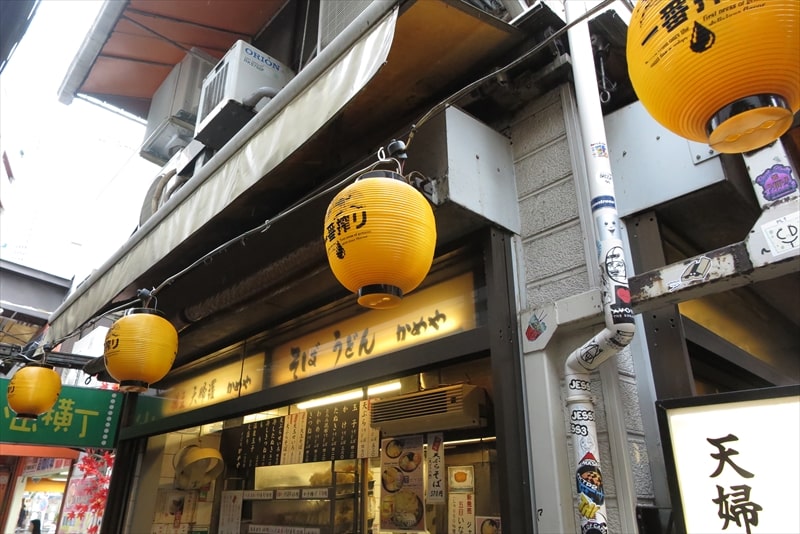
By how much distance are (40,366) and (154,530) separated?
119 inches

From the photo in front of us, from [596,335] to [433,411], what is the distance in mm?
Answer: 1632

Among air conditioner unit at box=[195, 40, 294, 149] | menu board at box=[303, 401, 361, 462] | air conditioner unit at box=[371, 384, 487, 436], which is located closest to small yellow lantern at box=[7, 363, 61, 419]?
menu board at box=[303, 401, 361, 462]

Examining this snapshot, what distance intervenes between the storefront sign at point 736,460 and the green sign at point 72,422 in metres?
7.96

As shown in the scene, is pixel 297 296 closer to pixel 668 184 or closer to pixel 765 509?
pixel 668 184

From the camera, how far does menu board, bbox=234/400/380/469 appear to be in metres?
4.59

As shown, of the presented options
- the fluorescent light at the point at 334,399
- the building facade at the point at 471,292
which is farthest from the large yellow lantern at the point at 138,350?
the fluorescent light at the point at 334,399

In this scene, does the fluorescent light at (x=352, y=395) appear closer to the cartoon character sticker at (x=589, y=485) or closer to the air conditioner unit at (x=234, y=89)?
the cartoon character sticker at (x=589, y=485)

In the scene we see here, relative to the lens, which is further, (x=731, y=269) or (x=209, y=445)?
(x=209, y=445)

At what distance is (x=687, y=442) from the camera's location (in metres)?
2.14

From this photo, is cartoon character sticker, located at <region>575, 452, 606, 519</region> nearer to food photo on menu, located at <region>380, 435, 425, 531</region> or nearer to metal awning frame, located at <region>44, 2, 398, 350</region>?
food photo on menu, located at <region>380, 435, 425, 531</region>

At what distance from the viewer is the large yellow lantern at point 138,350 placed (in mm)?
3979

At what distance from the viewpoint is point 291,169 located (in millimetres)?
4094

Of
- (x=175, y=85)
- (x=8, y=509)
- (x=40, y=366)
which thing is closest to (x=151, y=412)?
(x=40, y=366)

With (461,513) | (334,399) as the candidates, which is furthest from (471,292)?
(334,399)
